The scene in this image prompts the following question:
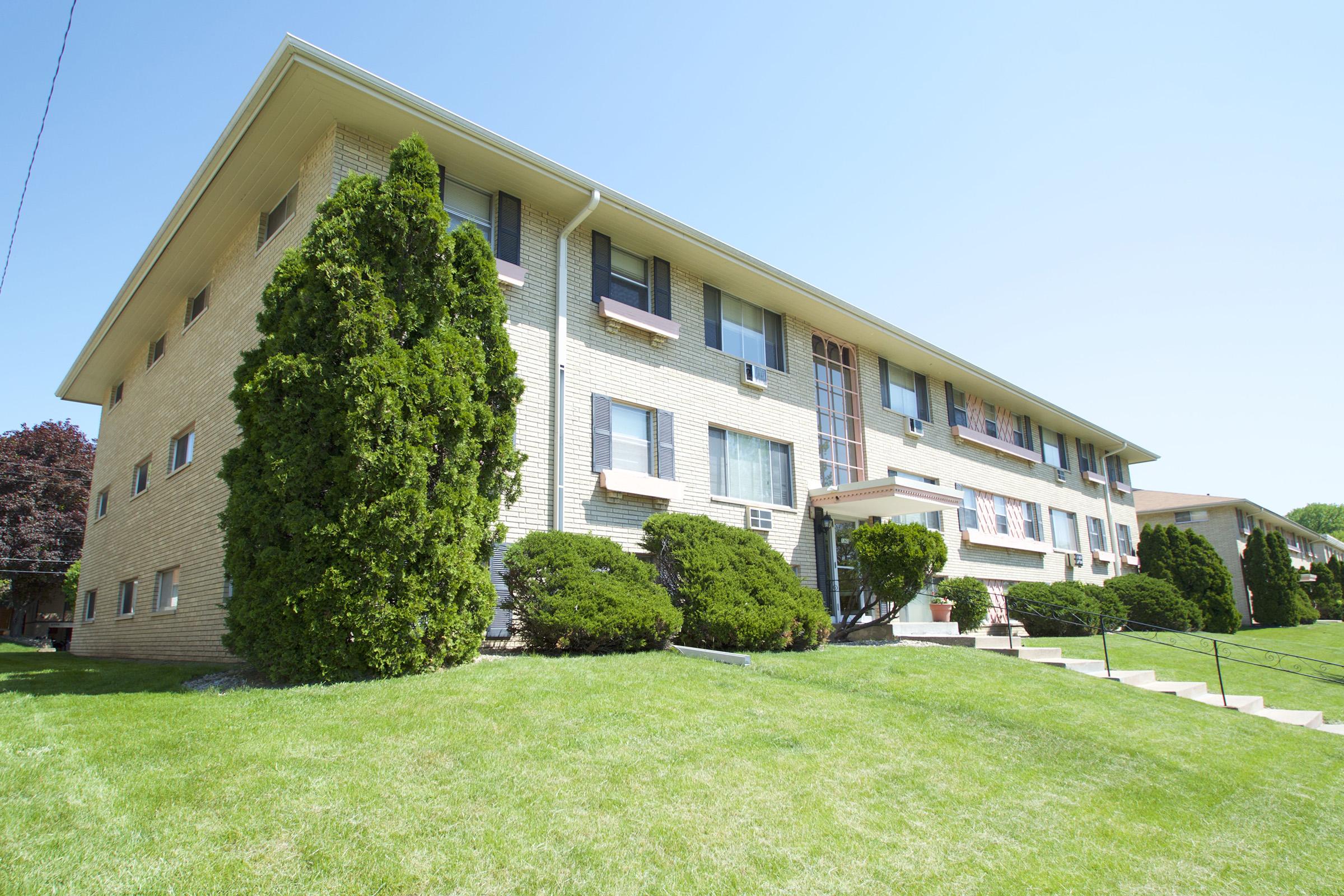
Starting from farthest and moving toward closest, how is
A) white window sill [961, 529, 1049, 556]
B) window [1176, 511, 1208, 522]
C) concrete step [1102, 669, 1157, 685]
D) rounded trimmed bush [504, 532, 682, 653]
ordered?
window [1176, 511, 1208, 522], white window sill [961, 529, 1049, 556], concrete step [1102, 669, 1157, 685], rounded trimmed bush [504, 532, 682, 653]

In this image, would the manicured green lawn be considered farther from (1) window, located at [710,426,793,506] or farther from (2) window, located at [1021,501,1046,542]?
→ (1) window, located at [710,426,793,506]

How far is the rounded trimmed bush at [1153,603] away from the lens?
2127 cm

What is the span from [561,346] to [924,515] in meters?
10.8

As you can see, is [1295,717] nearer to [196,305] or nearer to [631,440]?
[631,440]

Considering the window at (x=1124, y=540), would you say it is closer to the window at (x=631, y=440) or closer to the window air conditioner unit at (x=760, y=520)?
the window air conditioner unit at (x=760, y=520)

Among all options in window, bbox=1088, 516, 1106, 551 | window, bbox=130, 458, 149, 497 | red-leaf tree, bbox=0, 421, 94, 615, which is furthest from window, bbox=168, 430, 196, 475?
window, bbox=1088, 516, 1106, 551

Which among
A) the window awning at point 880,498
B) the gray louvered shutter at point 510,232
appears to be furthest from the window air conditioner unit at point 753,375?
the gray louvered shutter at point 510,232

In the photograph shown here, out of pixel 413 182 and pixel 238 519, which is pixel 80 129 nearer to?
pixel 413 182

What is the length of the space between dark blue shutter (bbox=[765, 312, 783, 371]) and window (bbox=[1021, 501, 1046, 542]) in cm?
1120

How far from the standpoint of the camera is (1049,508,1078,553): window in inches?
960

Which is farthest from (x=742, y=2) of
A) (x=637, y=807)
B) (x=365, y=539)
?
(x=637, y=807)

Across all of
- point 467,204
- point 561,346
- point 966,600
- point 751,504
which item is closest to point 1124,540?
point 966,600

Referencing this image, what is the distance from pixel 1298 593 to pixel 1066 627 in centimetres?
2277

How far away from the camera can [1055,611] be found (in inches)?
727
